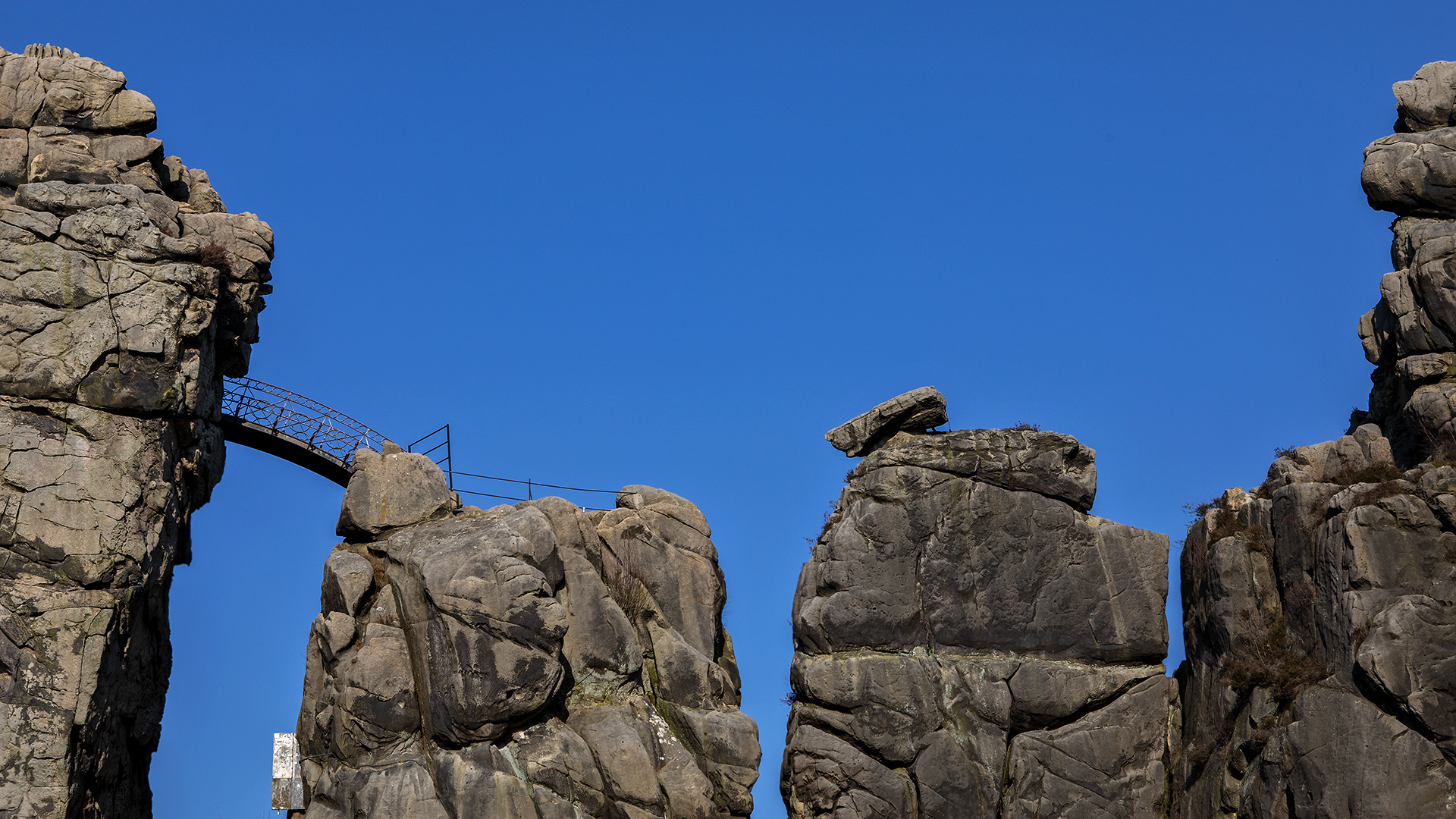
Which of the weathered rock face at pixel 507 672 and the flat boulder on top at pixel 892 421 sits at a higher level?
the flat boulder on top at pixel 892 421

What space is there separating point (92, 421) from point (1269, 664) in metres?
29.0

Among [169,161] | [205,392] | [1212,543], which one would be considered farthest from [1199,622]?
[169,161]

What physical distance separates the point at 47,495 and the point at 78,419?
81.1 inches

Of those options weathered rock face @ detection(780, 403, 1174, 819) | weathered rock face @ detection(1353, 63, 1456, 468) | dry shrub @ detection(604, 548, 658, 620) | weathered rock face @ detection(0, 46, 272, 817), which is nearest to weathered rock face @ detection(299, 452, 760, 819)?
dry shrub @ detection(604, 548, 658, 620)

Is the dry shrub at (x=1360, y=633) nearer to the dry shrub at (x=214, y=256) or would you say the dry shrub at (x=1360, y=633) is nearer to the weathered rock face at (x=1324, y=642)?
the weathered rock face at (x=1324, y=642)

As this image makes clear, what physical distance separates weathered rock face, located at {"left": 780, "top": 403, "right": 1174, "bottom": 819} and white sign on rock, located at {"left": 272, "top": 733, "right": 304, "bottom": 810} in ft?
40.2

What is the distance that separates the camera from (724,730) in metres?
43.2

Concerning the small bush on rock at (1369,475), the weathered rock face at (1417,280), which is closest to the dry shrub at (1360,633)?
the small bush on rock at (1369,475)

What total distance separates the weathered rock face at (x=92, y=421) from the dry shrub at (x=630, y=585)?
11175 mm

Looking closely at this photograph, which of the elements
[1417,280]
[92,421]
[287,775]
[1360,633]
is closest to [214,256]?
[92,421]

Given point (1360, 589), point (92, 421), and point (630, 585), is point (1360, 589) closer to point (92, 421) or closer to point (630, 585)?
point (630, 585)

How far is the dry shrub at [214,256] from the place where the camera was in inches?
1759

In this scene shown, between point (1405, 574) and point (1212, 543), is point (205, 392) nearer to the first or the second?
point (1212, 543)

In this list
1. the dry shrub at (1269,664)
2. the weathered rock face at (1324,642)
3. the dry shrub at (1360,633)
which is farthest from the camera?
the dry shrub at (1269,664)
